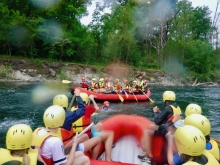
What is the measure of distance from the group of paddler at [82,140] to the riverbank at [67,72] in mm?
16280

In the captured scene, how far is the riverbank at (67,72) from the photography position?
60.6 feet

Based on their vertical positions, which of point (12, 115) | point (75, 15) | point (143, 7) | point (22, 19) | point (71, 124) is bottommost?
point (12, 115)

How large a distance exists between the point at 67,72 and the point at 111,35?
299 inches

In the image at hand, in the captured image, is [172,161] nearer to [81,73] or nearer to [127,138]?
[127,138]

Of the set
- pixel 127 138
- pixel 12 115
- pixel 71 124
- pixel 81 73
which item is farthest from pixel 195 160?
pixel 81 73

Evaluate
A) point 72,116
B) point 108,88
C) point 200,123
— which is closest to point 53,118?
point 72,116

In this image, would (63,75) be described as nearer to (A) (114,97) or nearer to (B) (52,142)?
(A) (114,97)

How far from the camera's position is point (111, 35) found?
25828mm

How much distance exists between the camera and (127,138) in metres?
4.00

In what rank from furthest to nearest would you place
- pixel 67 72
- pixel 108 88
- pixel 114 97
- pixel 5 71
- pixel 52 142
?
1. pixel 67 72
2. pixel 5 71
3. pixel 108 88
4. pixel 114 97
5. pixel 52 142

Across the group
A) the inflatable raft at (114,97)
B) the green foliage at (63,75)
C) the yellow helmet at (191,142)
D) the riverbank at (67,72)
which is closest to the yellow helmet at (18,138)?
the yellow helmet at (191,142)

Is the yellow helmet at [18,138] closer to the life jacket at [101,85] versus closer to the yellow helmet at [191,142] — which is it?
the yellow helmet at [191,142]

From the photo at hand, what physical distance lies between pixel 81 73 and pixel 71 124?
1826 centimetres

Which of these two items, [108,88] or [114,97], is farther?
[108,88]
